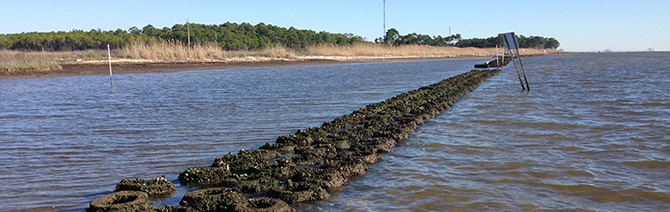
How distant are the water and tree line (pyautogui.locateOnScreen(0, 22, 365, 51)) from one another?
32219mm

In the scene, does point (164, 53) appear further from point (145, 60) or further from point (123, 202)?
point (123, 202)

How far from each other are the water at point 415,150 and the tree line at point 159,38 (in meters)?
32.2

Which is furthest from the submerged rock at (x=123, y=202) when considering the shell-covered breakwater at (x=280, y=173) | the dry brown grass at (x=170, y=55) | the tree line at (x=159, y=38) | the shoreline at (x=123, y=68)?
the tree line at (x=159, y=38)

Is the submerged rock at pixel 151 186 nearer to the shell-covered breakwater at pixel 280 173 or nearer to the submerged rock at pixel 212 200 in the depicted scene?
the shell-covered breakwater at pixel 280 173

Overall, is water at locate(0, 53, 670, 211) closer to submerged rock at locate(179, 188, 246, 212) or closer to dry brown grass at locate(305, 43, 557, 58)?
submerged rock at locate(179, 188, 246, 212)

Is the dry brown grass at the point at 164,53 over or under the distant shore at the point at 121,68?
over

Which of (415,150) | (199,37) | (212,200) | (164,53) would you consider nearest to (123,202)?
(212,200)

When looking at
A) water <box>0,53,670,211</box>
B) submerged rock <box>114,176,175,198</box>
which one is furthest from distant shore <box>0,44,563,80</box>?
submerged rock <box>114,176,175,198</box>

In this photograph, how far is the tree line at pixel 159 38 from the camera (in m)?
60.7

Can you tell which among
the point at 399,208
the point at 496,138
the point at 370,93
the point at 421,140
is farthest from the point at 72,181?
the point at 370,93

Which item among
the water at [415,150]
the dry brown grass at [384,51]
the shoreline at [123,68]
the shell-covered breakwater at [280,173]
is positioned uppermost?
the dry brown grass at [384,51]

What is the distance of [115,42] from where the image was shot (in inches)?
2377

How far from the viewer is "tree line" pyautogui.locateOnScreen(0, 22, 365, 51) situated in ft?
199

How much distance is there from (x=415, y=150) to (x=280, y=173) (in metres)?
2.37
